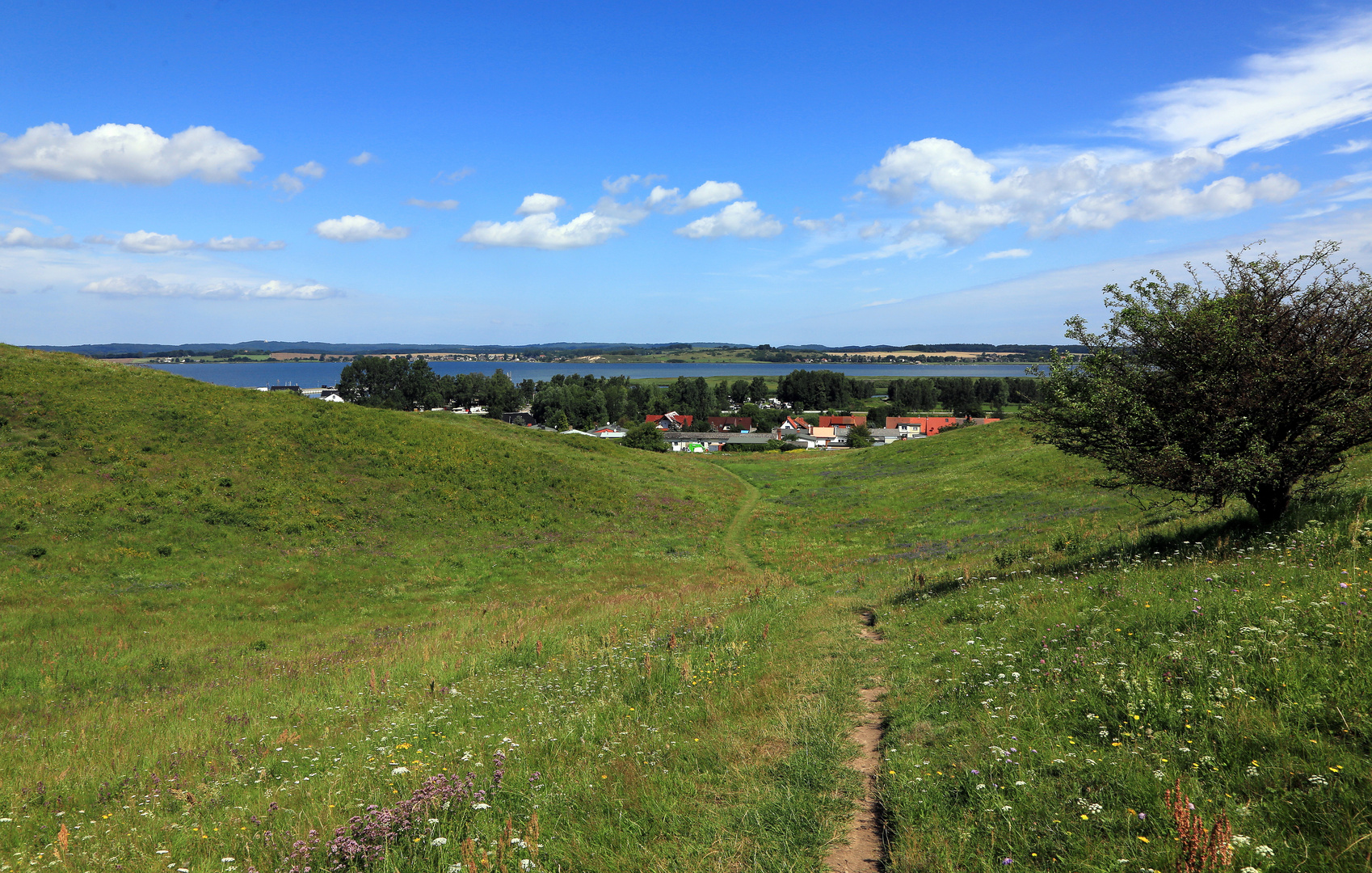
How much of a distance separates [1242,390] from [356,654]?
1960 centimetres

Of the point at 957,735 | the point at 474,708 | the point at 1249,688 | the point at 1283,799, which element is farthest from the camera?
the point at 474,708

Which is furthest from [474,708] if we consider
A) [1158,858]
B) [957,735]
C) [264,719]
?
[1158,858]

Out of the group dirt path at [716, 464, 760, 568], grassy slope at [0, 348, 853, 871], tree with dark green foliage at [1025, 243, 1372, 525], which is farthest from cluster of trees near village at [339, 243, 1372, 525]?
dirt path at [716, 464, 760, 568]

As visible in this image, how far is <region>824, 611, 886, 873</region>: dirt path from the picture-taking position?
4973 millimetres

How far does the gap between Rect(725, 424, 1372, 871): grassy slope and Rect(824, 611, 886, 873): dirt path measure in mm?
172

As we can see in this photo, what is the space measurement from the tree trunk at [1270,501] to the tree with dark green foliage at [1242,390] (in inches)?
0.8

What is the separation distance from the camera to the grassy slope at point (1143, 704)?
4.42 m

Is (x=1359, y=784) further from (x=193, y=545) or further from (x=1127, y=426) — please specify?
(x=193, y=545)

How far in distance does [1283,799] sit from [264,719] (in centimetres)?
1279

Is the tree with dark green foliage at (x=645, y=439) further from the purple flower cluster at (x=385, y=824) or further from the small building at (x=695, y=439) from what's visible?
the purple flower cluster at (x=385, y=824)

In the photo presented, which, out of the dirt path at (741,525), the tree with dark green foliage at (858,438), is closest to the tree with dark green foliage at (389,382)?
the tree with dark green foliage at (858,438)

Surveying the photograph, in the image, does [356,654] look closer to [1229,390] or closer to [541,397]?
[1229,390]

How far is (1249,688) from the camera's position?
583 cm

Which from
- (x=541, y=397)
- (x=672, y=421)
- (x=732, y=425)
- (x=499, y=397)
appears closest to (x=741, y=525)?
(x=732, y=425)
